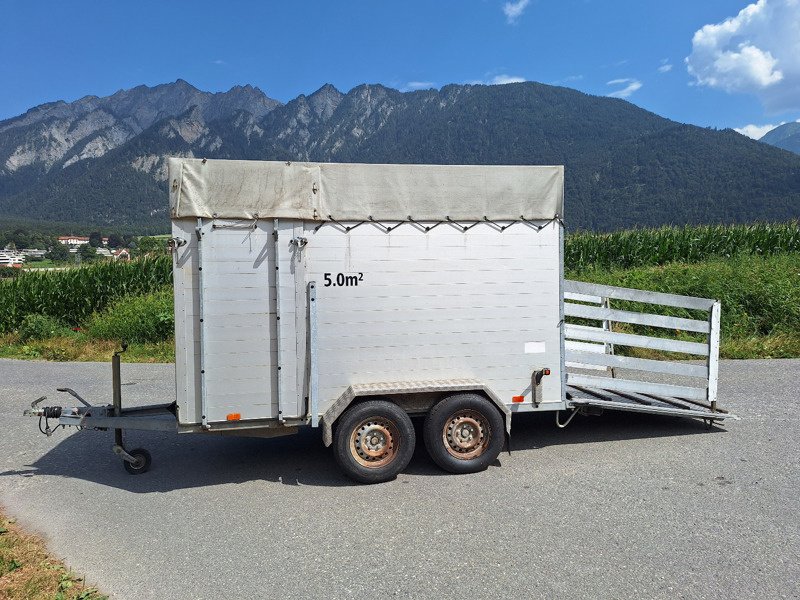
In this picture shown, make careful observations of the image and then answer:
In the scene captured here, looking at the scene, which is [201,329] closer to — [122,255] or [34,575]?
[34,575]

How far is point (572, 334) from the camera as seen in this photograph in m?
7.59

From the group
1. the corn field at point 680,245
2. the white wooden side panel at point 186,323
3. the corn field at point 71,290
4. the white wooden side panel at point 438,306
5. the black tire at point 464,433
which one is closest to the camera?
the white wooden side panel at point 186,323

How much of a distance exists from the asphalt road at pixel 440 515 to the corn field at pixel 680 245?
1492 cm

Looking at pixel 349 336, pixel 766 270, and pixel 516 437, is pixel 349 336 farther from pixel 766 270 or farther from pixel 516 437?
pixel 766 270

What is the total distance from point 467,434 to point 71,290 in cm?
1793

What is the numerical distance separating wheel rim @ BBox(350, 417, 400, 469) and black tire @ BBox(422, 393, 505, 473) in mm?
350

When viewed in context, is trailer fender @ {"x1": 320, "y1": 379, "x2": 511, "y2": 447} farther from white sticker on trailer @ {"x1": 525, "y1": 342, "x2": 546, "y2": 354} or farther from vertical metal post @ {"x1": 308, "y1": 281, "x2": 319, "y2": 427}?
white sticker on trailer @ {"x1": 525, "y1": 342, "x2": 546, "y2": 354}

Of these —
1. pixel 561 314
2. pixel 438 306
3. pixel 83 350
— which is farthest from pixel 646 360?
pixel 83 350

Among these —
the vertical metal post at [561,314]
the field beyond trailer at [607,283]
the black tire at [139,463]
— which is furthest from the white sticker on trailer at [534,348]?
the field beyond trailer at [607,283]

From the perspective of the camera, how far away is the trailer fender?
5844mm

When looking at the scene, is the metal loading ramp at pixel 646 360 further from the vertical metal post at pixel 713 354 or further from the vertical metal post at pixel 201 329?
the vertical metal post at pixel 201 329

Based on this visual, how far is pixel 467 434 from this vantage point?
6254 millimetres

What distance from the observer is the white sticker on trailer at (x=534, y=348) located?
6309 millimetres

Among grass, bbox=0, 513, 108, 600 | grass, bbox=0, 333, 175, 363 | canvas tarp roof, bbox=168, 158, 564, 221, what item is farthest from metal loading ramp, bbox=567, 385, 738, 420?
grass, bbox=0, 333, 175, 363
